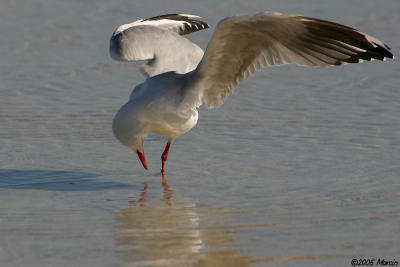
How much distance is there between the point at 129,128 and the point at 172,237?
61.6 inches

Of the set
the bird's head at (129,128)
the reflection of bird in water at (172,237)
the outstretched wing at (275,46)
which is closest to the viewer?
the reflection of bird in water at (172,237)

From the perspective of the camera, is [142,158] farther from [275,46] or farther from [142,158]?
[275,46]

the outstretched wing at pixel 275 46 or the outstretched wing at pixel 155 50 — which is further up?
the outstretched wing at pixel 275 46

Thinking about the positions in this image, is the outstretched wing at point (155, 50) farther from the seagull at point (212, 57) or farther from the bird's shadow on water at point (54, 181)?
the bird's shadow on water at point (54, 181)

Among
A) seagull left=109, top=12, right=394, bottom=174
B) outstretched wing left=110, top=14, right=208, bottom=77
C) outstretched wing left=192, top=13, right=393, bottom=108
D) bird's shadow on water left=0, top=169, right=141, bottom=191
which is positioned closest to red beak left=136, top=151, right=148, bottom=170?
seagull left=109, top=12, right=394, bottom=174

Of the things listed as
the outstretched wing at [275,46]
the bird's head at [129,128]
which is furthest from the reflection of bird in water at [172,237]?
the outstretched wing at [275,46]

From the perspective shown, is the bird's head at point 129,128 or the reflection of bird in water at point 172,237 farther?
the bird's head at point 129,128

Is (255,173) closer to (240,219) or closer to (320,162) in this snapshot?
(320,162)

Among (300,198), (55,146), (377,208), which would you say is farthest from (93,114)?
(377,208)

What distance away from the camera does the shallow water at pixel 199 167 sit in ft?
15.4

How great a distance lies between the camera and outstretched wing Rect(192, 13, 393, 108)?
18.3 feet

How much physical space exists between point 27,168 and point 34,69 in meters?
2.81

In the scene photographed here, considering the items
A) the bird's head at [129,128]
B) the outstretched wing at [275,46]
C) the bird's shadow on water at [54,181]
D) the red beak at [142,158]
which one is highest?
the outstretched wing at [275,46]

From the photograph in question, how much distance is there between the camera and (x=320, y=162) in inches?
255
